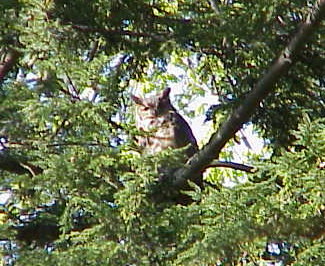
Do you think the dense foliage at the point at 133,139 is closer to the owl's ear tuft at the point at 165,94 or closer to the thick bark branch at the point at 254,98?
the thick bark branch at the point at 254,98

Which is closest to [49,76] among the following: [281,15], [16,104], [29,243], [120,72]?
[16,104]

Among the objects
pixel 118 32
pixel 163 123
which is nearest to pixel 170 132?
pixel 163 123

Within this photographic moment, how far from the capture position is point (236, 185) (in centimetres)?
424

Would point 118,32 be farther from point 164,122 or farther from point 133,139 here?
point 164,122

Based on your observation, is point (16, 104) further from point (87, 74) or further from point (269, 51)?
point (269, 51)

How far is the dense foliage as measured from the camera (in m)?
4.09

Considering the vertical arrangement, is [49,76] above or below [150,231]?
above

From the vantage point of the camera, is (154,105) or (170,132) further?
(154,105)

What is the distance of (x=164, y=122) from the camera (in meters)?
7.38

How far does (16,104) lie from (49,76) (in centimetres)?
24

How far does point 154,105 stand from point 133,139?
2.49 meters

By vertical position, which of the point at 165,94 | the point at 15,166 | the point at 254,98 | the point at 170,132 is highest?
the point at 165,94

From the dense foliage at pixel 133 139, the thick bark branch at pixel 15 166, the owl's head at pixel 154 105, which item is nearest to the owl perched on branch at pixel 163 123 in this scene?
the owl's head at pixel 154 105

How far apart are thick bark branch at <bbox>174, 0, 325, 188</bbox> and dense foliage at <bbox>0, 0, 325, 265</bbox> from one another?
0.40 ft
